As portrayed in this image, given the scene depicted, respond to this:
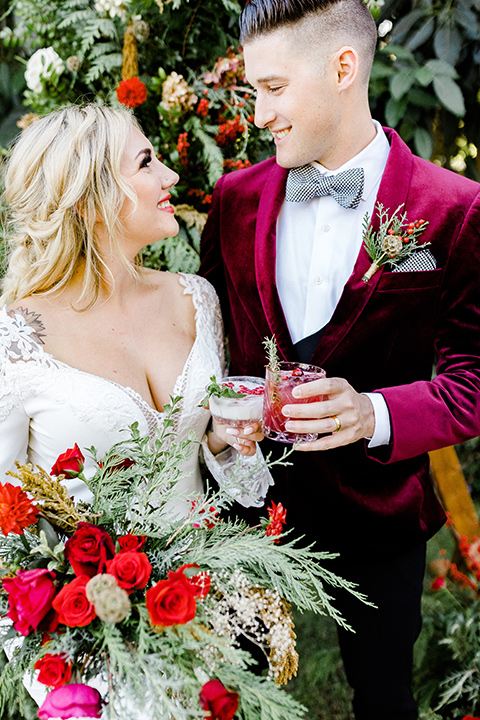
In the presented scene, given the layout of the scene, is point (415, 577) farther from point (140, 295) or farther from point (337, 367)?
point (140, 295)

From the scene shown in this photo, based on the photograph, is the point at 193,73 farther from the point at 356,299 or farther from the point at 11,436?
the point at 11,436

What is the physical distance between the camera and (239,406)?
1538 mm

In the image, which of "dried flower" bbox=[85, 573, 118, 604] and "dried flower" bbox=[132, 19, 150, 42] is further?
"dried flower" bbox=[132, 19, 150, 42]

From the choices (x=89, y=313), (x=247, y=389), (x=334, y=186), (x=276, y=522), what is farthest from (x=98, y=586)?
(x=334, y=186)

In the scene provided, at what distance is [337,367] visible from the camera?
1804 millimetres

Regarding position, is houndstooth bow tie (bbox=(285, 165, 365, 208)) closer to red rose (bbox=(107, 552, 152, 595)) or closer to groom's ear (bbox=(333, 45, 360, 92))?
groom's ear (bbox=(333, 45, 360, 92))

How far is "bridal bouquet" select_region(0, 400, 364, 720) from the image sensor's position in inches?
38.9

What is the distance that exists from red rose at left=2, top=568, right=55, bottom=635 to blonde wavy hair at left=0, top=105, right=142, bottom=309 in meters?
0.97

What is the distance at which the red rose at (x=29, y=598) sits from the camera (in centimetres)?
103

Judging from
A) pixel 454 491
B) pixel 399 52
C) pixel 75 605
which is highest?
pixel 399 52

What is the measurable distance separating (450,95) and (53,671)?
2205mm

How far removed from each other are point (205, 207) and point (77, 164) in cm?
69

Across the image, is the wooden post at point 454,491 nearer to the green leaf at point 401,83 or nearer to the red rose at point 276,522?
the green leaf at point 401,83

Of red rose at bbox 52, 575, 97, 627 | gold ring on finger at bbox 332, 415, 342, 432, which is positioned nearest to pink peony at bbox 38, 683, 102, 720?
red rose at bbox 52, 575, 97, 627
